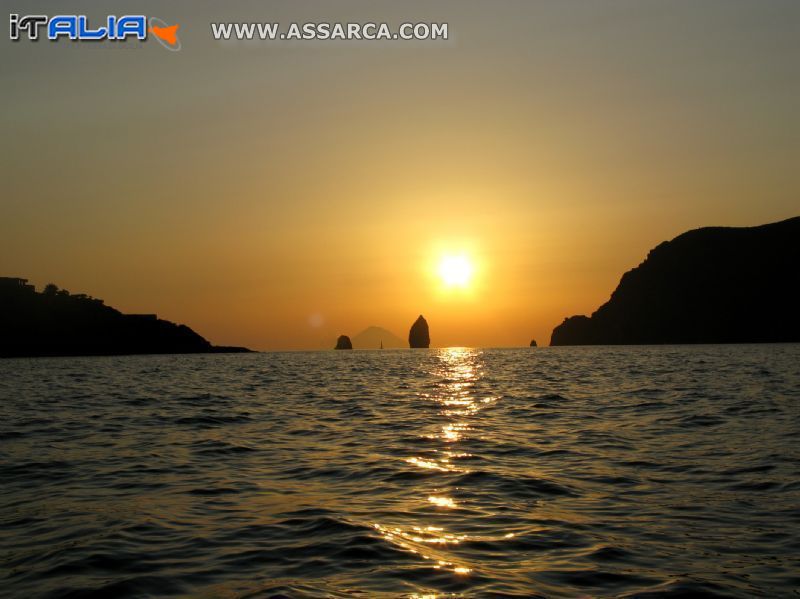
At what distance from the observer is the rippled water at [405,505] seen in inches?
350

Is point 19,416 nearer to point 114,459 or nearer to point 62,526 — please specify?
point 114,459

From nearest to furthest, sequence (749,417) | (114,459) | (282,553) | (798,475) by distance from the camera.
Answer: (282,553) → (798,475) → (114,459) → (749,417)

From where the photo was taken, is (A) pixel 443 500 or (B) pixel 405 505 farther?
(A) pixel 443 500

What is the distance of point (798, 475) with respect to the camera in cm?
1485

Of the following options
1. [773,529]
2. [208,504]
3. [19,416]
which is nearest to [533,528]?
[773,529]

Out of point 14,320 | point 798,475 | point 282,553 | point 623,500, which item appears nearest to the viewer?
point 282,553

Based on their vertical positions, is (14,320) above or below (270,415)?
above

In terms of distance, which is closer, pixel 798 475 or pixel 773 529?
pixel 773 529

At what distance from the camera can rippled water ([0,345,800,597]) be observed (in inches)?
350

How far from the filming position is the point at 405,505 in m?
13.1

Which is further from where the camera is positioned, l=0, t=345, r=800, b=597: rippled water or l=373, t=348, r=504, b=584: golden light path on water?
l=373, t=348, r=504, b=584: golden light path on water

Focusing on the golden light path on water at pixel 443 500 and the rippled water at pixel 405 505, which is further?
the golden light path on water at pixel 443 500

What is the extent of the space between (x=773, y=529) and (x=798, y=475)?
15.7ft

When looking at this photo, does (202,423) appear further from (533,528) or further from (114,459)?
(533,528)
